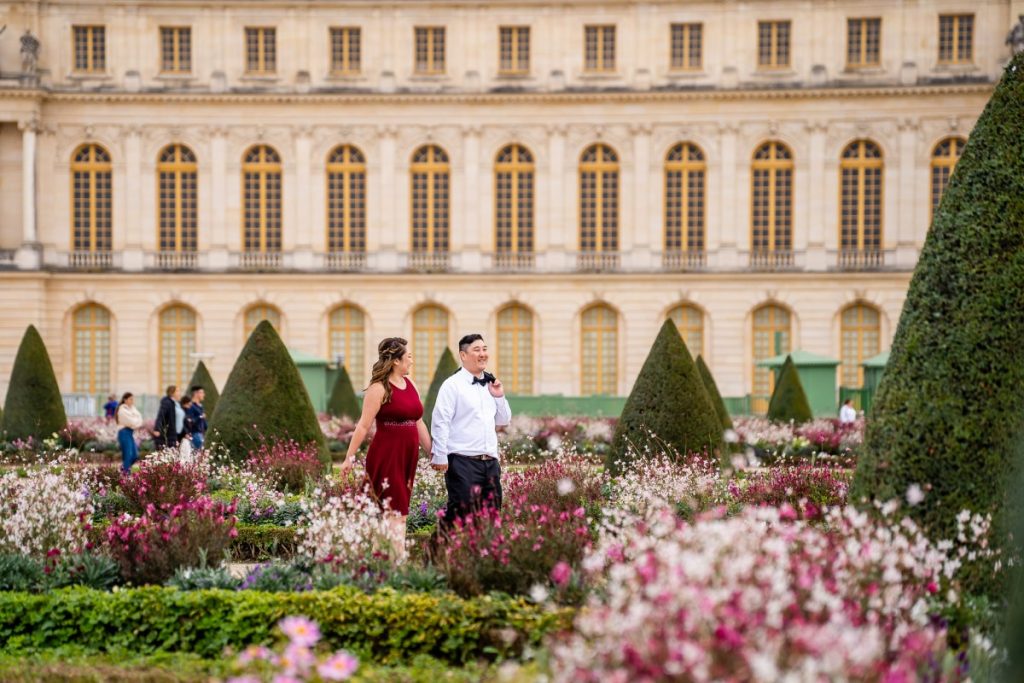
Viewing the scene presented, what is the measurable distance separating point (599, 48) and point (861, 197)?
9760 millimetres

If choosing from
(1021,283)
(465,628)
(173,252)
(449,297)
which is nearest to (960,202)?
(1021,283)

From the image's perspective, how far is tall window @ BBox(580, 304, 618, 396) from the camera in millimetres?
39625

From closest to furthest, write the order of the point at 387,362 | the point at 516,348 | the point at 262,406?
1. the point at 387,362
2. the point at 262,406
3. the point at 516,348

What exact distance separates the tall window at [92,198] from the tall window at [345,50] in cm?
807

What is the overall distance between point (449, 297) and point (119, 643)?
32085mm

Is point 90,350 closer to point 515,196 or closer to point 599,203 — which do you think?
point 515,196

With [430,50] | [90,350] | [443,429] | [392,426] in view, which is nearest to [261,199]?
[430,50]

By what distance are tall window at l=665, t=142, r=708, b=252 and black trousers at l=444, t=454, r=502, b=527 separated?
30.8 m

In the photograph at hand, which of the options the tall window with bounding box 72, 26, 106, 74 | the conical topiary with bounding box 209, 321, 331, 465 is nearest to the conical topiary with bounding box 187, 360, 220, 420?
the conical topiary with bounding box 209, 321, 331, 465

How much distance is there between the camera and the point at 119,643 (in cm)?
737

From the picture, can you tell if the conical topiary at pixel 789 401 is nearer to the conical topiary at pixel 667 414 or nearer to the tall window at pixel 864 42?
the conical topiary at pixel 667 414

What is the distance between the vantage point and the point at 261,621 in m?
7.20

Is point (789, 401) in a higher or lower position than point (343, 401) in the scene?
higher

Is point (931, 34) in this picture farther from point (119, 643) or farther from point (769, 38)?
point (119, 643)
